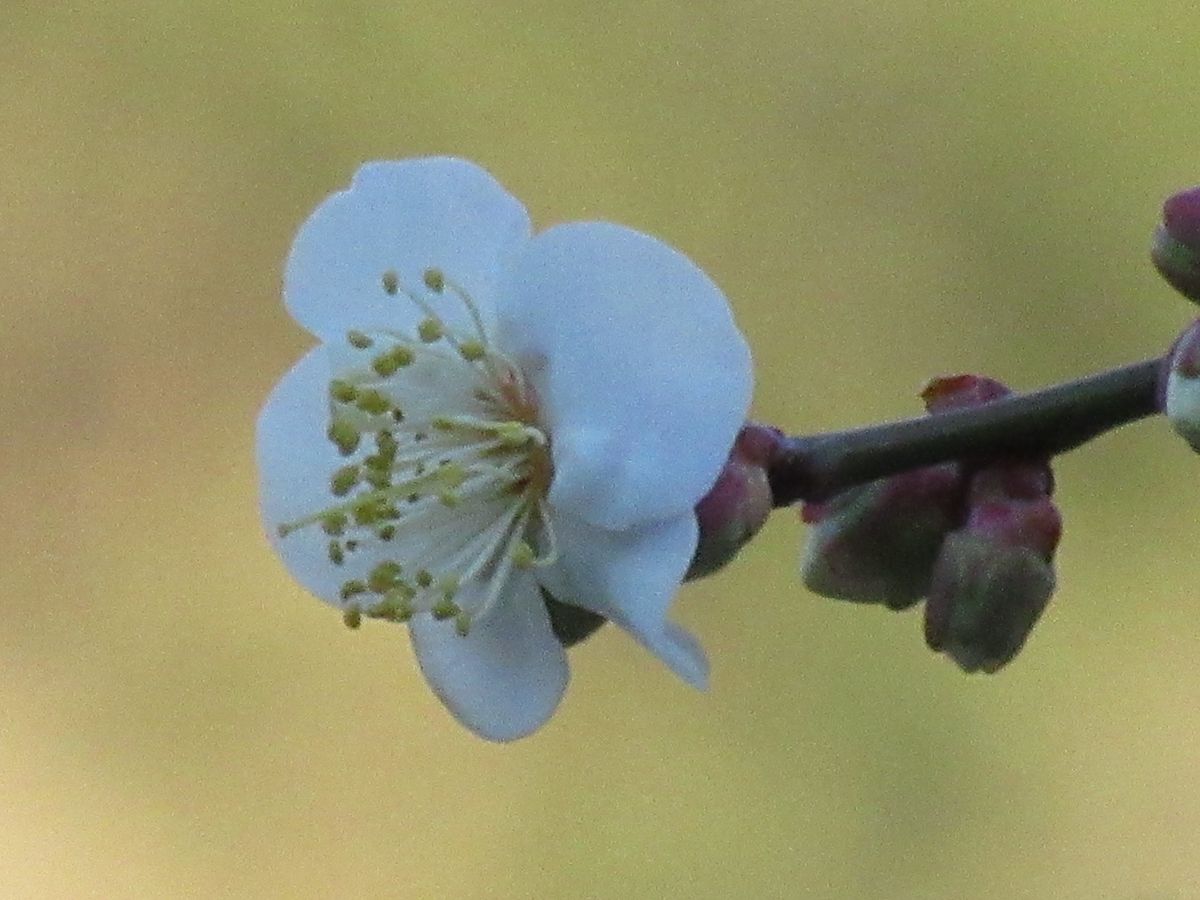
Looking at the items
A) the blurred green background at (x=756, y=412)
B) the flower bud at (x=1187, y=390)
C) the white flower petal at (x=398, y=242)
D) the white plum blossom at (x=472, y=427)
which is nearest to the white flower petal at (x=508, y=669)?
the white plum blossom at (x=472, y=427)

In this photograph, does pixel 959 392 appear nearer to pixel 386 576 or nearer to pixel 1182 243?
pixel 1182 243

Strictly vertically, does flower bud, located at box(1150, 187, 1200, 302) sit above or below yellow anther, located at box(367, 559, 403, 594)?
above

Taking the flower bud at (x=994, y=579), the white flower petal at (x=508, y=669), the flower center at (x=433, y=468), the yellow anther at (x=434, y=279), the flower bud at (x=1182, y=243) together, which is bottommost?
the white flower petal at (x=508, y=669)

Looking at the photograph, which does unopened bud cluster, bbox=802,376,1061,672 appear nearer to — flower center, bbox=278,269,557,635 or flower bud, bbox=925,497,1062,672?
flower bud, bbox=925,497,1062,672

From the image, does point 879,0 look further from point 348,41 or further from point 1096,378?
point 1096,378

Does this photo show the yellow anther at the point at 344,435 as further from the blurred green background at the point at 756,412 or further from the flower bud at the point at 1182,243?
the blurred green background at the point at 756,412

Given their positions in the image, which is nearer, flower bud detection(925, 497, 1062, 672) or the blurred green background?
flower bud detection(925, 497, 1062, 672)

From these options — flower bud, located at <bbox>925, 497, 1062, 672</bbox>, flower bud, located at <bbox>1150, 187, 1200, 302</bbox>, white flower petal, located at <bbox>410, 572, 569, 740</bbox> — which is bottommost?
white flower petal, located at <bbox>410, 572, 569, 740</bbox>

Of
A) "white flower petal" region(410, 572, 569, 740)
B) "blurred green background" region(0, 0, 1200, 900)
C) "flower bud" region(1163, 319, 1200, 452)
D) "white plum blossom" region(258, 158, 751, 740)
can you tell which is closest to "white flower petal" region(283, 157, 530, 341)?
"white plum blossom" region(258, 158, 751, 740)
